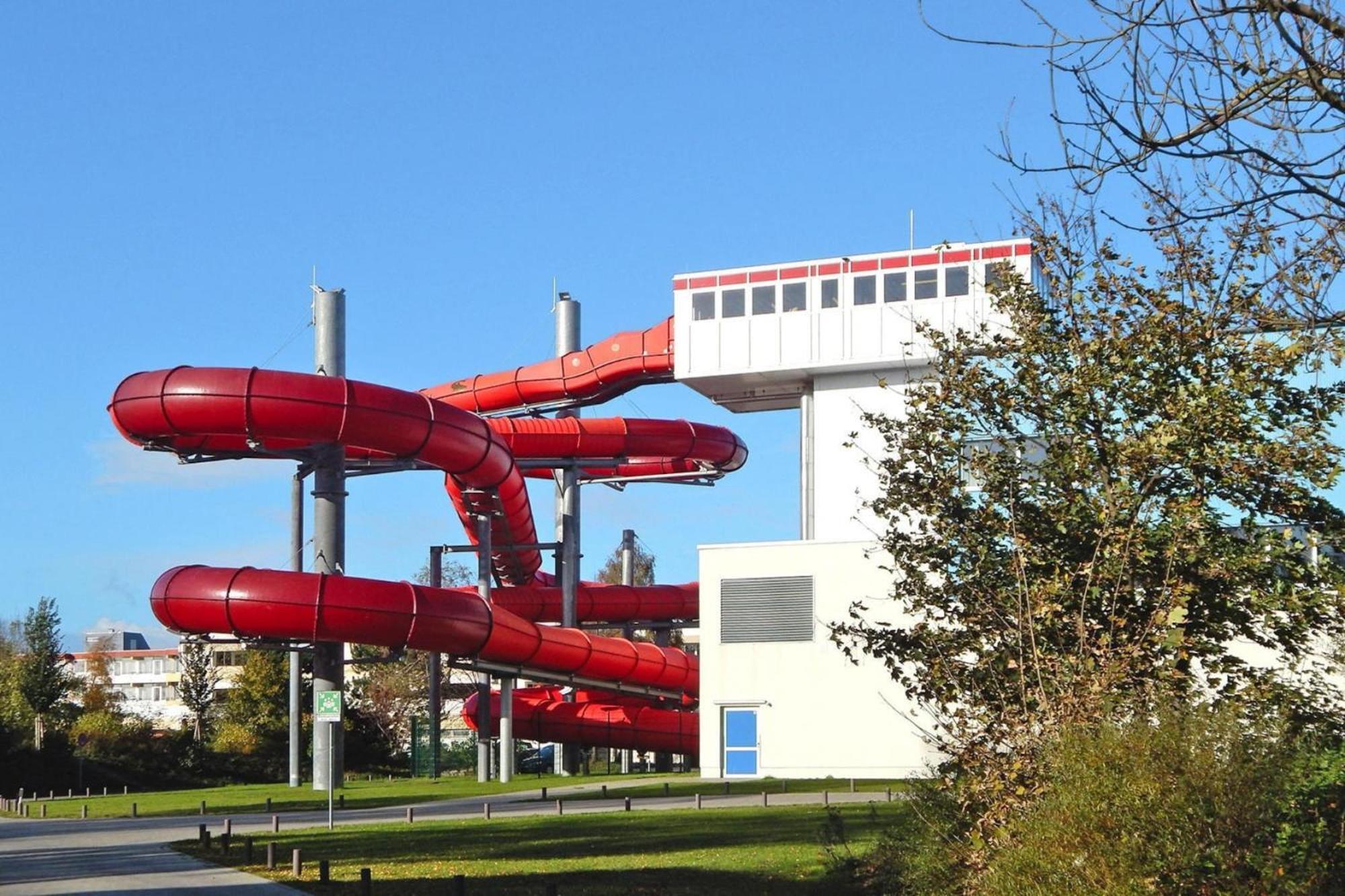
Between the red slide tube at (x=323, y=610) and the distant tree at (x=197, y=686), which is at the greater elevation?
the red slide tube at (x=323, y=610)

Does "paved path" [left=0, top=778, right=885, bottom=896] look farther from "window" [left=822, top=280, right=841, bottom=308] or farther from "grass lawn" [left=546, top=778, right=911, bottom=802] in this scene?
"window" [left=822, top=280, right=841, bottom=308]

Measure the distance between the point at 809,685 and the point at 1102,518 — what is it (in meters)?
32.3

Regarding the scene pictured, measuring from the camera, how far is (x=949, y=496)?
14.9 metres

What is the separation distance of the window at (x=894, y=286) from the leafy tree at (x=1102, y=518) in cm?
3131

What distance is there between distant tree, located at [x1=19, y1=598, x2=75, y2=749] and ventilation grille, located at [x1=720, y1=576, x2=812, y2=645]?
38425 mm

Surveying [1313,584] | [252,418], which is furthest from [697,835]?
[252,418]

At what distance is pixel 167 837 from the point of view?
30109 millimetres

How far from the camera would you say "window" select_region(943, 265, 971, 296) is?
149ft

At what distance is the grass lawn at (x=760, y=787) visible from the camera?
38719 millimetres

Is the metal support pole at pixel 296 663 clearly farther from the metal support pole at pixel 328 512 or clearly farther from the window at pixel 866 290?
the window at pixel 866 290

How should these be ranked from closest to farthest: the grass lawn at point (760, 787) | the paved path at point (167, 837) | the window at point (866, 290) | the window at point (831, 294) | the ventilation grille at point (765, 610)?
the paved path at point (167, 837) → the grass lawn at point (760, 787) → the ventilation grille at point (765, 610) → the window at point (866, 290) → the window at point (831, 294)

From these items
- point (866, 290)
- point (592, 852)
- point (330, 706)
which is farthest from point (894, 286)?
point (592, 852)

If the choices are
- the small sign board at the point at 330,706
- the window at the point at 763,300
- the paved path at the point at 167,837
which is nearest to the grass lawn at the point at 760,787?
the paved path at the point at 167,837

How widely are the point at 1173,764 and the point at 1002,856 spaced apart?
60.7 inches
